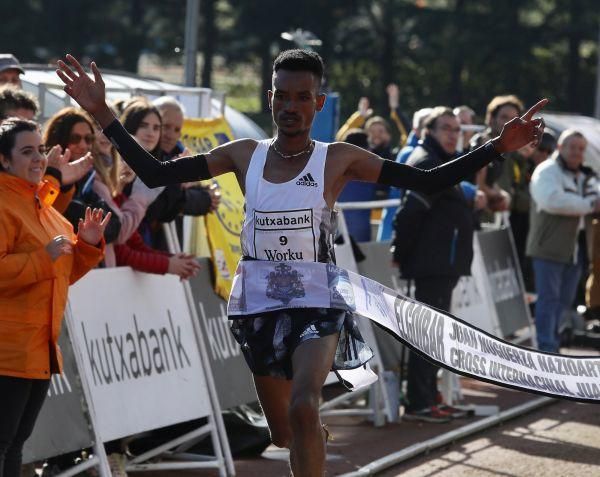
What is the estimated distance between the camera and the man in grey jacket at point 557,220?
12344 millimetres

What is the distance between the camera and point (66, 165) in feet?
22.1

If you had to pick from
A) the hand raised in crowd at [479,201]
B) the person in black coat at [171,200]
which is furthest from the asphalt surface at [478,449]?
the hand raised in crowd at [479,201]

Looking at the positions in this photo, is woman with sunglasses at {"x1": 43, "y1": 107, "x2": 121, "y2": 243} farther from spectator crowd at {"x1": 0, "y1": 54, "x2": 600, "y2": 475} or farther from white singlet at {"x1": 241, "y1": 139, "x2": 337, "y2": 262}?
white singlet at {"x1": 241, "y1": 139, "x2": 337, "y2": 262}

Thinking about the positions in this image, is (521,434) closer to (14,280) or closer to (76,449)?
(76,449)

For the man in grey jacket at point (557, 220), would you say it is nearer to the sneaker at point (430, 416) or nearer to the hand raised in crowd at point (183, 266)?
the sneaker at point (430, 416)

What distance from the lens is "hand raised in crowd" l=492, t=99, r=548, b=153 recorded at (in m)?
5.79

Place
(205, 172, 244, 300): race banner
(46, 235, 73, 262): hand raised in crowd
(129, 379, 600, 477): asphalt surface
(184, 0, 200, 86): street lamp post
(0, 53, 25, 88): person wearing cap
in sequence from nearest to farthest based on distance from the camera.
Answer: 1. (46, 235, 73, 262): hand raised in crowd
2. (0, 53, 25, 88): person wearing cap
3. (129, 379, 600, 477): asphalt surface
4. (205, 172, 244, 300): race banner
5. (184, 0, 200, 86): street lamp post

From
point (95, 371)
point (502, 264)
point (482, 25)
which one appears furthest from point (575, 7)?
point (95, 371)

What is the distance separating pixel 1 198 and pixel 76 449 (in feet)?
5.38

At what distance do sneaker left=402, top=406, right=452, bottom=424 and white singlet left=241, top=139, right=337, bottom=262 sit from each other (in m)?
4.49

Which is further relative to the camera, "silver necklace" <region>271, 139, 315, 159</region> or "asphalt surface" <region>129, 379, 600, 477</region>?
"asphalt surface" <region>129, 379, 600, 477</region>

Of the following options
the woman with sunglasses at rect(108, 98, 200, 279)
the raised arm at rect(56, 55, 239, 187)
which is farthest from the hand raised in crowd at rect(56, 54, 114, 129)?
the woman with sunglasses at rect(108, 98, 200, 279)

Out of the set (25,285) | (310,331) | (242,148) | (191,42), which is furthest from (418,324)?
(191,42)

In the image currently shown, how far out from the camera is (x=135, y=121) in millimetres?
8086
